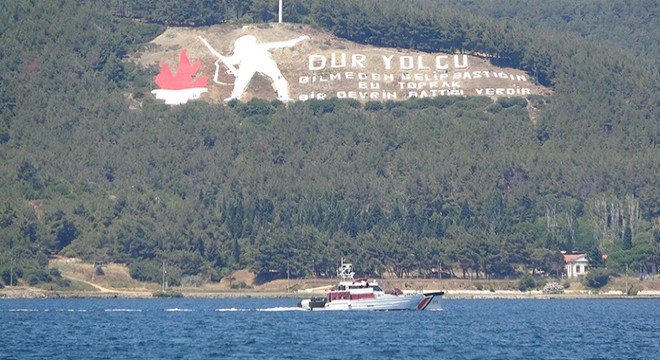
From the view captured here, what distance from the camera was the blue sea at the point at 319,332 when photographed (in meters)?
105

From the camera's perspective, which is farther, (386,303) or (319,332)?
(386,303)

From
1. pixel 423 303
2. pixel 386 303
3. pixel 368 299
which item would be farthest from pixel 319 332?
pixel 423 303

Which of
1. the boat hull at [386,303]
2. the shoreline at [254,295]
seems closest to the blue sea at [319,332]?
the boat hull at [386,303]

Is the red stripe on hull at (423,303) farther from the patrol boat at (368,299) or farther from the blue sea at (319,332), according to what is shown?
the blue sea at (319,332)

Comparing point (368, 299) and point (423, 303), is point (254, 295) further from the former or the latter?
point (423, 303)

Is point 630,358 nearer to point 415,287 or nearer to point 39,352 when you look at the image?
point 39,352

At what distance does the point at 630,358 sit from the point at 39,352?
40764mm

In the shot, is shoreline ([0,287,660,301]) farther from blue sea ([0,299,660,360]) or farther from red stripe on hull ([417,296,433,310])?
red stripe on hull ([417,296,433,310])

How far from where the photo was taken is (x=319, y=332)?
12388 centimetres

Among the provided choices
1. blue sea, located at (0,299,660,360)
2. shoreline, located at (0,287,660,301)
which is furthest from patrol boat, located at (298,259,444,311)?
shoreline, located at (0,287,660,301)

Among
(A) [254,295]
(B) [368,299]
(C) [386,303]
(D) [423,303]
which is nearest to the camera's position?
(B) [368,299]

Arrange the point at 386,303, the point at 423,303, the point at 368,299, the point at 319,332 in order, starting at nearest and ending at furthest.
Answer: the point at 319,332 → the point at 368,299 → the point at 386,303 → the point at 423,303

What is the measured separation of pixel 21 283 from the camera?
655 feet

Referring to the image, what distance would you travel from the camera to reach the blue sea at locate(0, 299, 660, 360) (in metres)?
105
